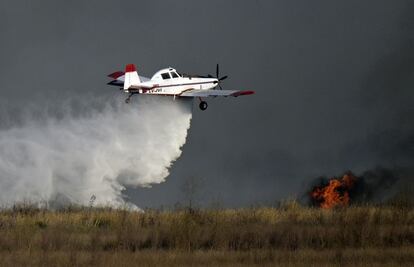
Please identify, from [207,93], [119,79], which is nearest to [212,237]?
[207,93]

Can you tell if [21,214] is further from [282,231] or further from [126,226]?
[282,231]

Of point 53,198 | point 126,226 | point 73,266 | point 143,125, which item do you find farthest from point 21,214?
point 143,125

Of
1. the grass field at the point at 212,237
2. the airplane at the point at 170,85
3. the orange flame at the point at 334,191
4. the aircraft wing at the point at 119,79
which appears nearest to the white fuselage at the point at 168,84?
the airplane at the point at 170,85

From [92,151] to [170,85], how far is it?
5.03m

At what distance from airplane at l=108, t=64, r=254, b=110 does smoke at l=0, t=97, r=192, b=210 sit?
0.92 metres

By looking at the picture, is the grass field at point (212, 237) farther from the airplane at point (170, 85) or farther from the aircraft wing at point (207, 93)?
the aircraft wing at point (207, 93)

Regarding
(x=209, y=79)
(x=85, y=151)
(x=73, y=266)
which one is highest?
(x=209, y=79)

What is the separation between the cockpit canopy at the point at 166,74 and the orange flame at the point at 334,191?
841cm

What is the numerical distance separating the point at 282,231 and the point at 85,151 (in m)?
21.2

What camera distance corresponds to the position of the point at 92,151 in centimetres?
5684

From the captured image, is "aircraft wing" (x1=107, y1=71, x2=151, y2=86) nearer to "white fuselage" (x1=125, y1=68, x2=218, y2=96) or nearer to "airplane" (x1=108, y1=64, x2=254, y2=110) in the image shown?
"airplane" (x1=108, y1=64, x2=254, y2=110)

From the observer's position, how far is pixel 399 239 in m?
35.9

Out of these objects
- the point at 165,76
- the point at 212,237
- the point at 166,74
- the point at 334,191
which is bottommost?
the point at 212,237

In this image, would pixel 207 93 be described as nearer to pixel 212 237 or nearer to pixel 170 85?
pixel 170 85
